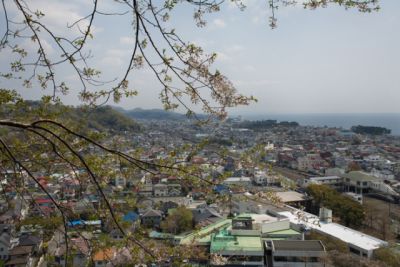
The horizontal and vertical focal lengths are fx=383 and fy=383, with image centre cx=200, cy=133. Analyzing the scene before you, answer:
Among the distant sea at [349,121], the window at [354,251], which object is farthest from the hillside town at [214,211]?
the distant sea at [349,121]

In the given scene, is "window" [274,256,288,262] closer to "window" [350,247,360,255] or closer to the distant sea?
"window" [350,247,360,255]

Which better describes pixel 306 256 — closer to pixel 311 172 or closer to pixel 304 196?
pixel 304 196

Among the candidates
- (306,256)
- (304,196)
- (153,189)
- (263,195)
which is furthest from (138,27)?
(153,189)

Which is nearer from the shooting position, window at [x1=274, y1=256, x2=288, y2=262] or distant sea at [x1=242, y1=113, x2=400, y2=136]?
window at [x1=274, y1=256, x2=288, y2=262]

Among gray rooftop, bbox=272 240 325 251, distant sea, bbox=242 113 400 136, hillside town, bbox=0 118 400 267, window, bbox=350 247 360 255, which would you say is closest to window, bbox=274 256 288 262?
hillside town, bbox=0 118 400 267

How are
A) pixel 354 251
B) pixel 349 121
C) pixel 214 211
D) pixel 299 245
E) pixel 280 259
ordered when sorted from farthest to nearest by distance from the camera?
pixel 349 121 < pixel 214 211 < pixel 354 251 < pixel 299 245 < pixel 280 259

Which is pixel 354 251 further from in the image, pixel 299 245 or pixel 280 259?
pixel 280 259

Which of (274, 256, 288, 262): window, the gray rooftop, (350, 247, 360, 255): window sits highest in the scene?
the gray rooftop

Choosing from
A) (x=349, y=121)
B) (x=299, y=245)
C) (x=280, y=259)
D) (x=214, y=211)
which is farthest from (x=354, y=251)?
(x=349, y=121)
